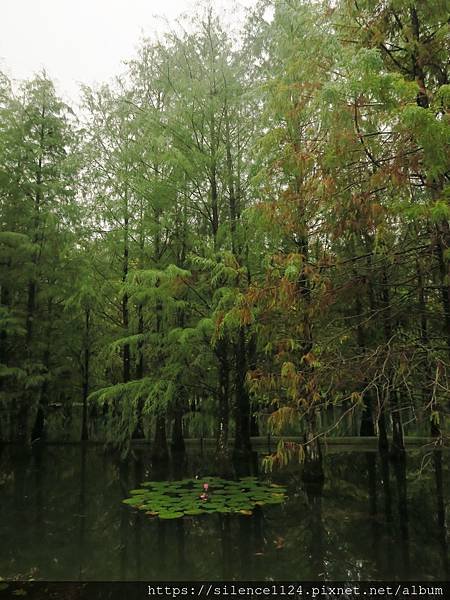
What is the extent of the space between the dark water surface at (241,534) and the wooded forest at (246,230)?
1.56m

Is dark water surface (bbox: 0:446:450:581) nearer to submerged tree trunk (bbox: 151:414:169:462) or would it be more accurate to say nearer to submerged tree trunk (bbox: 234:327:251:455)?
submerged tree trunk (bbox: 234:327:251:455)

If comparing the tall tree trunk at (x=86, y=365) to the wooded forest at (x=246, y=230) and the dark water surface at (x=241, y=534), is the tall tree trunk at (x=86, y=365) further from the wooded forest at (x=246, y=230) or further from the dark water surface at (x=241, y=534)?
the dark water surface at (x=241, y=534)

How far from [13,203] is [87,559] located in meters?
15.2

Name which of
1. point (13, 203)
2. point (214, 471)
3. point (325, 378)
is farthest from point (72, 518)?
A: point (13, 203)

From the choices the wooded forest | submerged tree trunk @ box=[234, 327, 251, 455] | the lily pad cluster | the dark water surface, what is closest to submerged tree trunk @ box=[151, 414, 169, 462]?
the wooded forest

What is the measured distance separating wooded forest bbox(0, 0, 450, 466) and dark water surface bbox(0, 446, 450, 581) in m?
1.56

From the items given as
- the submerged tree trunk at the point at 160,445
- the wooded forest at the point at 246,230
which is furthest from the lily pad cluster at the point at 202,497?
the submerged tree trunk at the point at 160,445

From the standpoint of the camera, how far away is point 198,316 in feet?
42.2

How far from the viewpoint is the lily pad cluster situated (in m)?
8.30

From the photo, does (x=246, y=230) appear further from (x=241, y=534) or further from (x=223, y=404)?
(x=241, y=534)

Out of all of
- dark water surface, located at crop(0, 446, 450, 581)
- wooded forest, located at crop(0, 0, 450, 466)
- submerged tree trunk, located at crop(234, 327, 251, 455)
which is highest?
wooded forest, located at crop(0, 0, 450, 466)

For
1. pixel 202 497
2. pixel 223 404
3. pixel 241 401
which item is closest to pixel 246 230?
pixel 223 404

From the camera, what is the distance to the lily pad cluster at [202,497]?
27.2 ft

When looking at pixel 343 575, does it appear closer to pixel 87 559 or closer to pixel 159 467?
pixel 87 559
